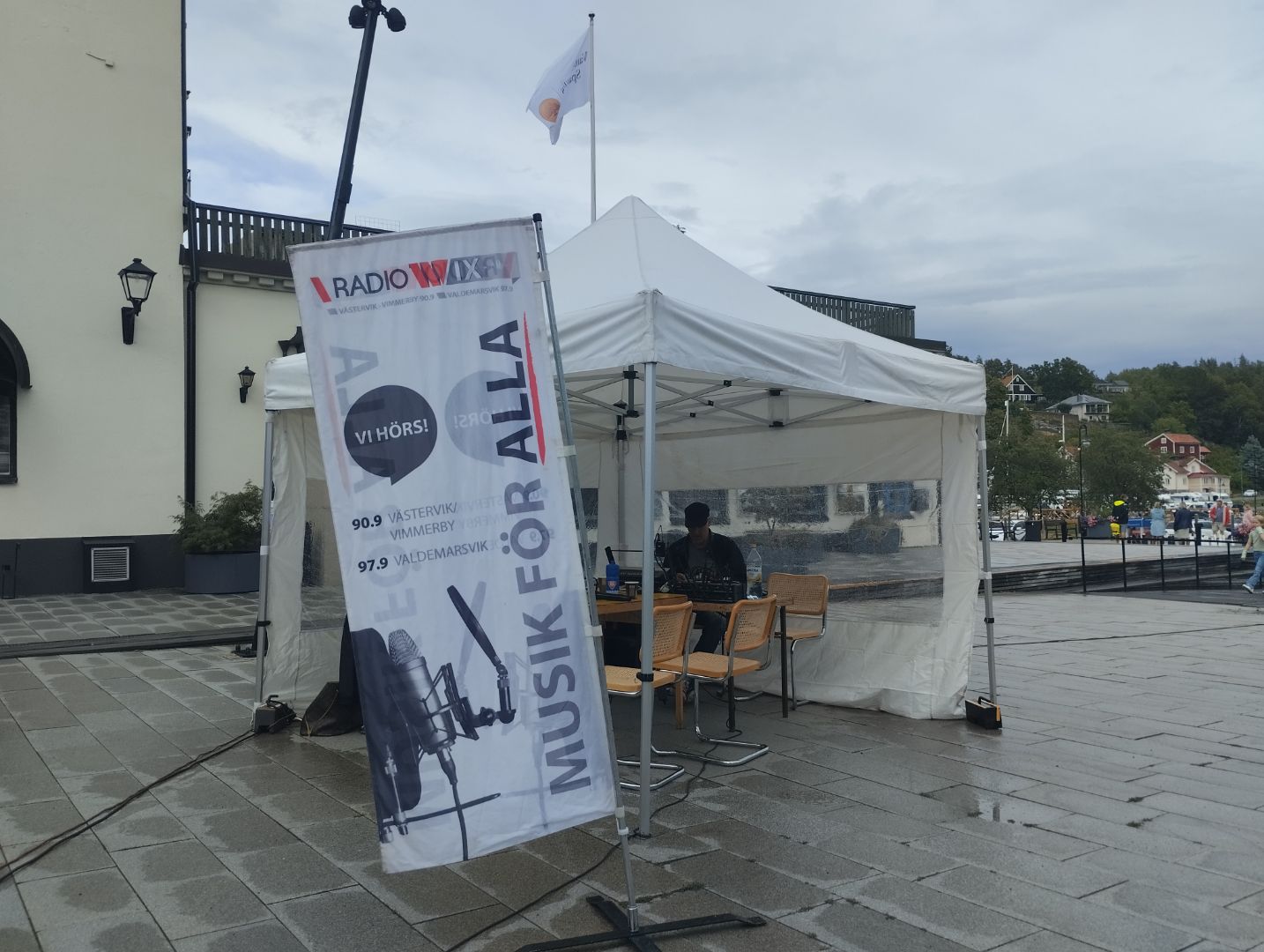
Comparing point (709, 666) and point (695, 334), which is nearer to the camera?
point (695, 334)

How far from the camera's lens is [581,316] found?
4.61 metres

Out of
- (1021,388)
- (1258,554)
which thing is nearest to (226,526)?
(1258,554)

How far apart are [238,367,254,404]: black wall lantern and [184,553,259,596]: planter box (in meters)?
2.60

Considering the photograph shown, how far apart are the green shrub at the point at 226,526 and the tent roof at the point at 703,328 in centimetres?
914

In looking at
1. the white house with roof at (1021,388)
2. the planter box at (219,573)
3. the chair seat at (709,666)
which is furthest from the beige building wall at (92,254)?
the white house with roof at (1021,388)

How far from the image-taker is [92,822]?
14.9 feet

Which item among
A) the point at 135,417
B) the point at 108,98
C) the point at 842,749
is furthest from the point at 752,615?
the point at 108,98

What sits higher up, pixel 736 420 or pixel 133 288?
pixel 133 288

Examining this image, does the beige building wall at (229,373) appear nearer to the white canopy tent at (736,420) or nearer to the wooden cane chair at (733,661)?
the white canopy tent at (736,420)

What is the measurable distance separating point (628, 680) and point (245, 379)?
1130 cm

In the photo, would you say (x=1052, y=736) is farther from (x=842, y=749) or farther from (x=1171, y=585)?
(x=1171, y=585)

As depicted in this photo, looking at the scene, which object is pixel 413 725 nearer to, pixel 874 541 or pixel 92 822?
pixel 92 822

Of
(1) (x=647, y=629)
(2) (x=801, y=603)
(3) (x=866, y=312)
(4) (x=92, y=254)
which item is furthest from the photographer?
(3) (x=866, y=312)

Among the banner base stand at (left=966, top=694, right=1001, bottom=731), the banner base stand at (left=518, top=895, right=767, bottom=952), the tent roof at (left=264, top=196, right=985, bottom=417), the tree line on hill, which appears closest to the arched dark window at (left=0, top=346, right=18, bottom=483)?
the tent roof at (left=264, top=196, right=985, bottom=417)
